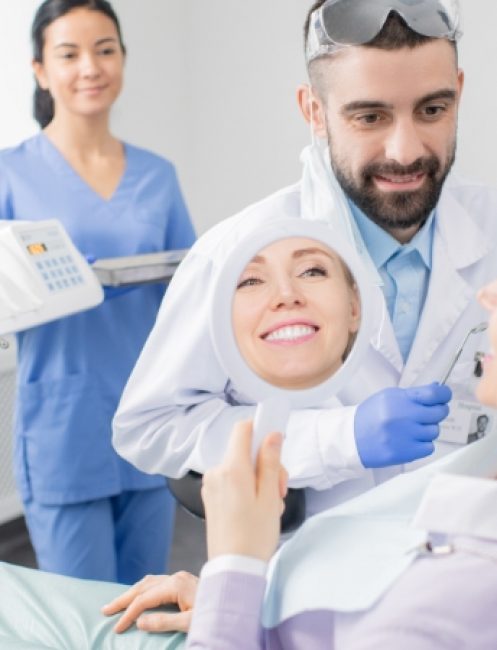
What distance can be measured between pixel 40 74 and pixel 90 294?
651 mm

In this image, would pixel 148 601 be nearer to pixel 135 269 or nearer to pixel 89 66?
pixel 135 269

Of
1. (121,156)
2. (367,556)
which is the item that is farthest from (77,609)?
(121,156)

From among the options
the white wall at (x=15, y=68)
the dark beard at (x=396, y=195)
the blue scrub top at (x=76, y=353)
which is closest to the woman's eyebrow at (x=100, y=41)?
the blue scrub top at (x=76, y=353)

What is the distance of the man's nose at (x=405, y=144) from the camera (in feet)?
3.67

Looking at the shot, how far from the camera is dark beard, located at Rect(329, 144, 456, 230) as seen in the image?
117 cm

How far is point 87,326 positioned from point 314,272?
1284 millimetres

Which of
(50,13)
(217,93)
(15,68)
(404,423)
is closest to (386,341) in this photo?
(404,423)

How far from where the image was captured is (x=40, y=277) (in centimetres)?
172

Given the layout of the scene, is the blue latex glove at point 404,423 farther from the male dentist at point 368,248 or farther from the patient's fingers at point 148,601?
the patient's fingers at point 148,601

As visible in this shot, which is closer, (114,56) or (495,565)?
(495,565)

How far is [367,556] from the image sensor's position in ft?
2.48

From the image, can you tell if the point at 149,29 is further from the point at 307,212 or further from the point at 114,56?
the point at 307,212

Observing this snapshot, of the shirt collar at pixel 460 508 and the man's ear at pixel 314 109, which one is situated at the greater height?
the man's ear at pixel 314 109

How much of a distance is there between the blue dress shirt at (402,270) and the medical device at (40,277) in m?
0.66
